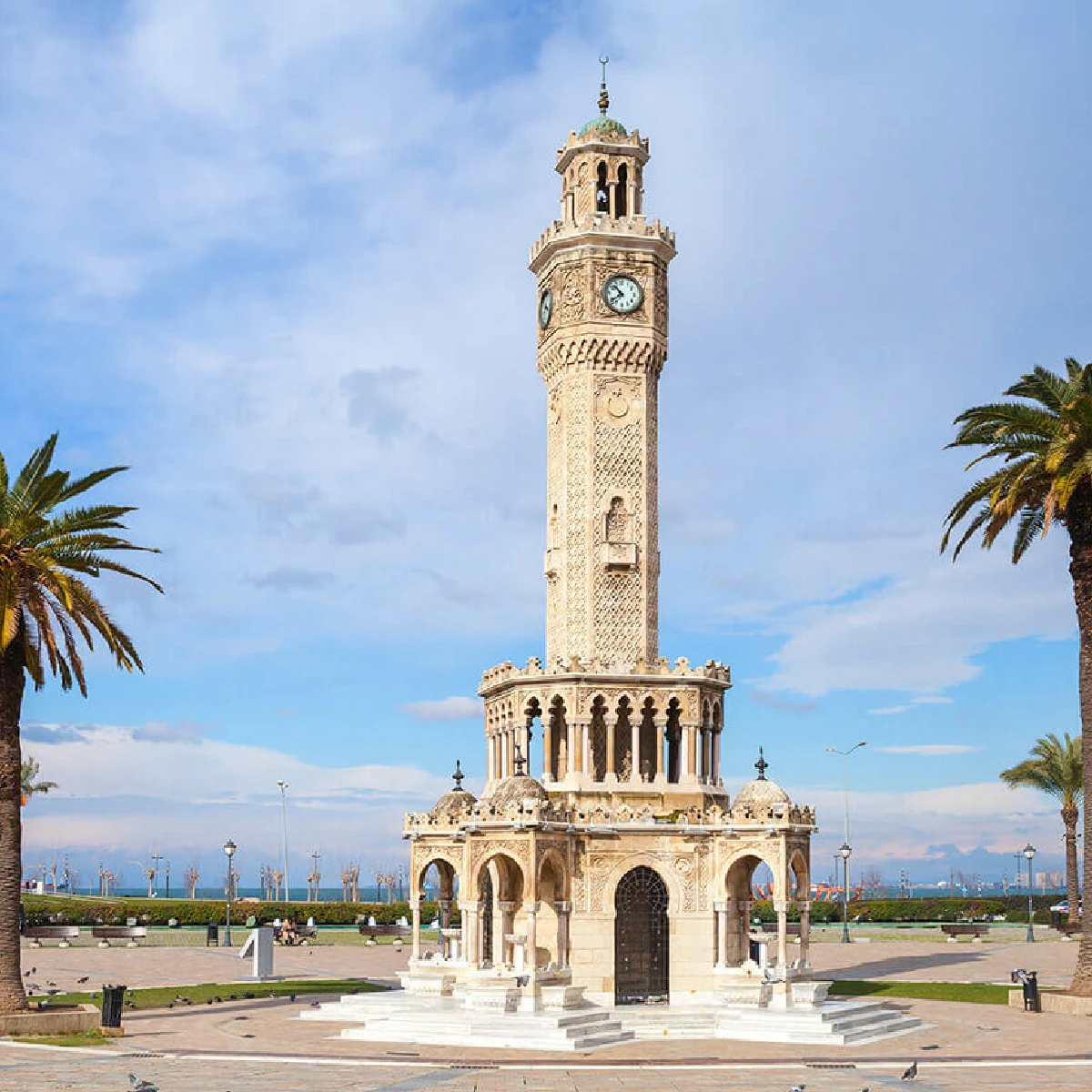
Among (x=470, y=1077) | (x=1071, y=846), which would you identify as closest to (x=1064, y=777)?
(x=1071, y=846)

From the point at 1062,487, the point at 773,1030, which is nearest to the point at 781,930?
the point at 773,1030

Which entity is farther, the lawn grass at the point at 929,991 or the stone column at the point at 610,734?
the lawn grass at the point at 929,991

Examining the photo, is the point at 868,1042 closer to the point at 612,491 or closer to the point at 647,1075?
the point at 647,1075

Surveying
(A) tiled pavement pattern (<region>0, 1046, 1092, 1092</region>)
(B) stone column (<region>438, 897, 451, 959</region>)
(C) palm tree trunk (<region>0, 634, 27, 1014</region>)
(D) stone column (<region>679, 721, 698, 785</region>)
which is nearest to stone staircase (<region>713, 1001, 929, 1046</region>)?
(A) tiled pavement pattern (<region>0, 1046, 1092, 1092</region>)

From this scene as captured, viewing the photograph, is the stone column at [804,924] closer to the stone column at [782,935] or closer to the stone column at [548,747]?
the stone column at [782,935]

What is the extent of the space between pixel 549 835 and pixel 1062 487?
52.6 ft

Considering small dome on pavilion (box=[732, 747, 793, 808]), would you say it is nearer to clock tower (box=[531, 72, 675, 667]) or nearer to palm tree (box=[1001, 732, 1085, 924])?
clock tower (box=[531, 72, 675, 667])

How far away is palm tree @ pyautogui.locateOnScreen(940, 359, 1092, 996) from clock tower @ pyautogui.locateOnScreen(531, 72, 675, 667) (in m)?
9.61

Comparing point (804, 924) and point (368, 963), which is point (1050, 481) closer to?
point (804, 924)

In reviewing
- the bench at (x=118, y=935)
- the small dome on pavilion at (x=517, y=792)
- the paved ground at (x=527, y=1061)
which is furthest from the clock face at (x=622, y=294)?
the bench at (x=118, y=935)

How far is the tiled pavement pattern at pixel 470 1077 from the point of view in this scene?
85.8 feet

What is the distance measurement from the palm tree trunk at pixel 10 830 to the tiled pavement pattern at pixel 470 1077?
261 centimetres

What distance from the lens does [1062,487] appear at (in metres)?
37.2

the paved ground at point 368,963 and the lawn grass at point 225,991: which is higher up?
the lawn grass at point 225,991
